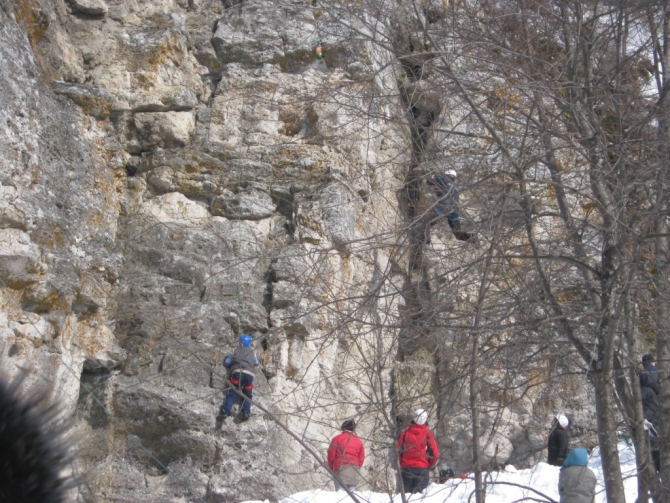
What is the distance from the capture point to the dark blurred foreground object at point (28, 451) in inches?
43.3

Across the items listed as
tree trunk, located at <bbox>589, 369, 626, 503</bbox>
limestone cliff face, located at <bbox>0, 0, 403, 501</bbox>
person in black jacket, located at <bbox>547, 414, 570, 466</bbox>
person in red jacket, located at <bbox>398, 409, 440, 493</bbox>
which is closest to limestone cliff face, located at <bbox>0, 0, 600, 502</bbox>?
limestone cliff face, located at <bbox>0, 0, 403, 501</bbox>

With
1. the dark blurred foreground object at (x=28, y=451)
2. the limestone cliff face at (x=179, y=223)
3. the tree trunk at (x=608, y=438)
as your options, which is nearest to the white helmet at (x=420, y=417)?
the limestone cliff face at (x=179, y=223)

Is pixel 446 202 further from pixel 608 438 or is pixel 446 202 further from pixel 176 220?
pixel 176 220

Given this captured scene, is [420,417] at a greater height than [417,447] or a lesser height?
greater

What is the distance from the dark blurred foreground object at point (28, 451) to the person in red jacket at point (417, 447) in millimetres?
2035

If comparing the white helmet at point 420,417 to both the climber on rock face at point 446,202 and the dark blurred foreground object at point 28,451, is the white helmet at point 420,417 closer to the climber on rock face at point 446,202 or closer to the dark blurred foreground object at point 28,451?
the climber on rock face at point 446,202

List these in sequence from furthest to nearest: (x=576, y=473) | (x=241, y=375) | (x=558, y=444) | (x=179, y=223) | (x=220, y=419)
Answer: (x=179, y=223)
(x=558, y=444)
(x=220, y=419)
(x=241, y=375)
(x=576, y=473)

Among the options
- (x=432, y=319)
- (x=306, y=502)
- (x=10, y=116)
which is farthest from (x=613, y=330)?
(x=10, y=116)

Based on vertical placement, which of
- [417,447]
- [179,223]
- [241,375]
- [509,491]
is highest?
[179,223]

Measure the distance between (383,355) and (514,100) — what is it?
1932 millimetres

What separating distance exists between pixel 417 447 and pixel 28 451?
8.56 ft

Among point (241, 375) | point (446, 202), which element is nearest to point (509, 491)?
point (241, 375)

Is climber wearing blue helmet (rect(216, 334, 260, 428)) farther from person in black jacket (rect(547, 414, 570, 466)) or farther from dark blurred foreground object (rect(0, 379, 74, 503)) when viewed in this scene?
dark blurred foreground object (rect(0, 379, 74, 503))

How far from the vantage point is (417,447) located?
3.46 metres
